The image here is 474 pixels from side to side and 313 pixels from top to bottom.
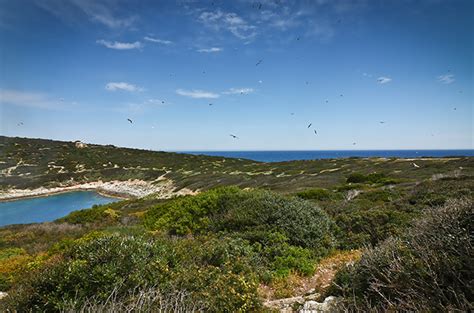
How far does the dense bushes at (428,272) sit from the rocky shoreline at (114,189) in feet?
129

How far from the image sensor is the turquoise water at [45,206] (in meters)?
33.7

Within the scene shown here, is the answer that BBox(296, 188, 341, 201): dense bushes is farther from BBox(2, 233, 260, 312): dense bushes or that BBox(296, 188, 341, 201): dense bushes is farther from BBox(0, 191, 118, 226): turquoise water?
BBox(0, 191, 118, 226): turquoise water

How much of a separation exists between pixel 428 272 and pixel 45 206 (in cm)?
4673

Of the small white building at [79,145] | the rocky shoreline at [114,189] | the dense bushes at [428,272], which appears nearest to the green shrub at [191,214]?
the dense bushes at [428,272]

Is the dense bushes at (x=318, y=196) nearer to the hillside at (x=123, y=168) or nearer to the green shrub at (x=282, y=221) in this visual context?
the green shrub at (x=282, y=221)

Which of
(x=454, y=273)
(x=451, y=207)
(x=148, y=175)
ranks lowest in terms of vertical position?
(x=148, y=175)

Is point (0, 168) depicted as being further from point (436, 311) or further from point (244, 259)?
point (436, 311)

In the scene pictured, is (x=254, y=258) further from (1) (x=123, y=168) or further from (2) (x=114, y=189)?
(1) (x=123, y=168)

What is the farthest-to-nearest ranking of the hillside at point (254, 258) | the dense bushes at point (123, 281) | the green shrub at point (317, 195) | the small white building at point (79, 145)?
1. the small white building at point (79, 145)
2. the green shrub at point (317, 195)
3. the dense bushes at point (123, 281)
4. the hillside at point (254, 258)

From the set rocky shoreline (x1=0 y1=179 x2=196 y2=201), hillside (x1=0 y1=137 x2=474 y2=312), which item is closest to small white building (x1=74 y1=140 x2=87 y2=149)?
rocky shoreline (x1=0 y1=179 x2=196 y2=201)

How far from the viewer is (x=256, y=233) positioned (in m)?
9.39

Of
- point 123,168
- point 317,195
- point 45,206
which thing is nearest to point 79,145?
point 123,168

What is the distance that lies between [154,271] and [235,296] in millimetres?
1555

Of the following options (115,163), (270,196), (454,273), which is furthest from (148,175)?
(454,273)
